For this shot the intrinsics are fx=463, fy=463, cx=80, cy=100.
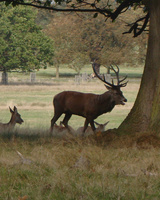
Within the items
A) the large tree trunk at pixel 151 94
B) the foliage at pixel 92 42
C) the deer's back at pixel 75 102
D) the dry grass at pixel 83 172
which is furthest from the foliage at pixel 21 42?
the dry grass at pixel 83 172

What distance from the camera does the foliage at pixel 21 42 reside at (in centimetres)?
5378

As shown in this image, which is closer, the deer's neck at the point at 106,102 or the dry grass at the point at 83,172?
the dry grass at the point at 83,172

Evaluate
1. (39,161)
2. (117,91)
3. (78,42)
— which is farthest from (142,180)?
(78,42)

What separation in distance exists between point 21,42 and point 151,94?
46470mm

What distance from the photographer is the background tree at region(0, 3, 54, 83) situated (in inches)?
2117

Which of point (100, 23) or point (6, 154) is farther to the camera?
point (100, 23)

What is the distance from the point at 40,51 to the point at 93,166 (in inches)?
1967

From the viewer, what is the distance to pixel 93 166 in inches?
265

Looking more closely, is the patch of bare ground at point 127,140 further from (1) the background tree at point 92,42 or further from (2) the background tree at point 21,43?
(1) the background tree at point 92,42

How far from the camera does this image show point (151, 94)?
9.27 metres

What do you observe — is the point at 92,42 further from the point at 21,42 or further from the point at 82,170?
the point at 82,170

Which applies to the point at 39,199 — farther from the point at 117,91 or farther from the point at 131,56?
the point at 131,56

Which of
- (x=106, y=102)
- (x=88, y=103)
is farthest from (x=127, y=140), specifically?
(x=88, y=103)

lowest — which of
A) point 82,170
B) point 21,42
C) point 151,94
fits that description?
point 21,42
